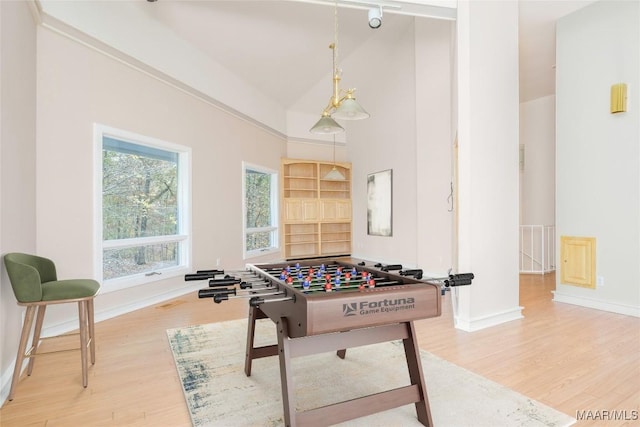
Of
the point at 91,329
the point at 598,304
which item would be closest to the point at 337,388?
the point at 91,329

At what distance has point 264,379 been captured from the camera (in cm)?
241

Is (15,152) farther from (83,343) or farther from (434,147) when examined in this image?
(434,147)

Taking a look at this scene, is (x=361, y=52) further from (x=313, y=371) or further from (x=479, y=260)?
(x=313, y=371)

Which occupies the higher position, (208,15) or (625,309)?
(208,15)

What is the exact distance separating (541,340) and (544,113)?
18.4 ft

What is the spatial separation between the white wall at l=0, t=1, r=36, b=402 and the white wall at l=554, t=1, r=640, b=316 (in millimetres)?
5509

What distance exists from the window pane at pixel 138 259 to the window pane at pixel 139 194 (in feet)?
0.56

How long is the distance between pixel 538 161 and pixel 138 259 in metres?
7.32

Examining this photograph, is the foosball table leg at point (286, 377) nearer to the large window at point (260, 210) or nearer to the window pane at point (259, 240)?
the large window at point (260, 210)

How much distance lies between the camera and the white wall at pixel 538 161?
6.85 meters

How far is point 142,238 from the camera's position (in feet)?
14.1

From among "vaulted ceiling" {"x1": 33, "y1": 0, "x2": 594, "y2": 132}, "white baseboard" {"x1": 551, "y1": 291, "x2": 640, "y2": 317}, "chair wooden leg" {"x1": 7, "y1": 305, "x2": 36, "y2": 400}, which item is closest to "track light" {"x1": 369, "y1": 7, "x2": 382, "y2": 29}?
"vaulted ceiling" {"x1": 33, "y1": 0, "x2": 594, "y2": 132}

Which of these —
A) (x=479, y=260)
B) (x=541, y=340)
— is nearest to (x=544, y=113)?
(x=479, y=260)

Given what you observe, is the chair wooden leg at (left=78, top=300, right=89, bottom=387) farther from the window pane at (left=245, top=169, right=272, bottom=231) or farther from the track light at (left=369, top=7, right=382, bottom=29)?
the window pane at (left=245, top=169, right=272, bottom=231)
